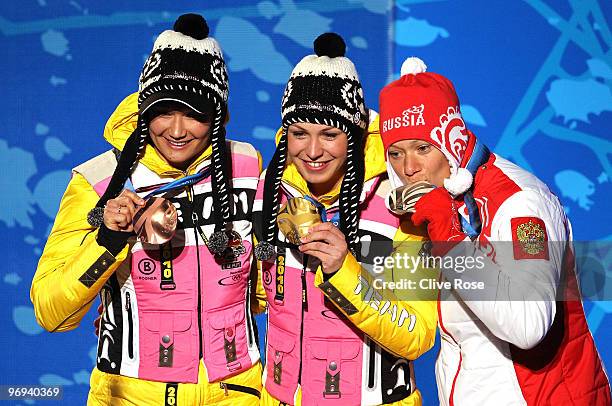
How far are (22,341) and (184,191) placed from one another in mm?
2265

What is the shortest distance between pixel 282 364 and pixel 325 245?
40cm

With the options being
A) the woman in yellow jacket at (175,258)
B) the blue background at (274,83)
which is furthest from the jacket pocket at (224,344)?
the blue background at (274,83)

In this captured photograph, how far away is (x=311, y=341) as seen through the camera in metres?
2.14

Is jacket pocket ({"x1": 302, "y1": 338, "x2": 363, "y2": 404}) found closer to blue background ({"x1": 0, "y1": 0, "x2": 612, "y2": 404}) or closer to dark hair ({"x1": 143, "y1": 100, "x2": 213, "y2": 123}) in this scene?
dark hair ({"x1": 143, "y1": 100, "x2": 213, "y2": 123})

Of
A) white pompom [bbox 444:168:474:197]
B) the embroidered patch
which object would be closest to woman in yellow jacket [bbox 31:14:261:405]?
white pompom [bbox 444:168:474:197]

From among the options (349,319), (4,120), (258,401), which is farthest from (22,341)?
(349,319)

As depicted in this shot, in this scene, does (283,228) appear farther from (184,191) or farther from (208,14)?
(208,14)

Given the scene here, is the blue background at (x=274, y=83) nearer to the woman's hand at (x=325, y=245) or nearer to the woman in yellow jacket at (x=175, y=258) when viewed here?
the woman in yellow jacket at (x=175, y=258)

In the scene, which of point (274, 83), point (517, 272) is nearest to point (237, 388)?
point (517, 272)

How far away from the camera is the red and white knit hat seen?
6.78ft

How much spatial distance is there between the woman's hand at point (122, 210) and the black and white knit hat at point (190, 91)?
12 cm

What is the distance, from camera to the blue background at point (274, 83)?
12.6 feet

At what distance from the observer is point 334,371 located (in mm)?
2135

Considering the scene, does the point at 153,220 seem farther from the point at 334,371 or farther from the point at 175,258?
the point at 334,371
